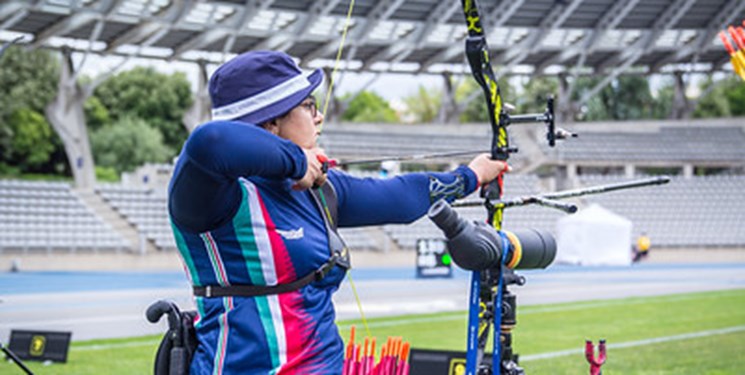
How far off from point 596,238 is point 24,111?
107 feet

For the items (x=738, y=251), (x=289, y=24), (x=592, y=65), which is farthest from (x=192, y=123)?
(x=738, y=251)

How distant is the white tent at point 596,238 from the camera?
31141 mm

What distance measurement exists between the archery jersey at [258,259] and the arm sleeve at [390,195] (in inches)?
7.8

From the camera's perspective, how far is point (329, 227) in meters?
2.56

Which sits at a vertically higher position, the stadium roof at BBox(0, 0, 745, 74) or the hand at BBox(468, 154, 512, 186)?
the stadium roof at BBox(0, 0, 745, 74)

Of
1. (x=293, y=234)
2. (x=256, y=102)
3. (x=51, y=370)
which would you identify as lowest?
(x=51, y=370)

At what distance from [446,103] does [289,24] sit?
1140 centimetres

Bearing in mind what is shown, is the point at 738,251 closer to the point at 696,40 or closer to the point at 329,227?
the point at 696,40

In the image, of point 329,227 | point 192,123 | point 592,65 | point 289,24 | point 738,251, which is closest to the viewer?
point 329,227

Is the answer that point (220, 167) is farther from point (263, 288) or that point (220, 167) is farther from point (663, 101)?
point (663, 101)

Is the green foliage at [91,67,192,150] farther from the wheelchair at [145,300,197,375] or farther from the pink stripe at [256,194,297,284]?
the pink stripe at [256,194,297,284]

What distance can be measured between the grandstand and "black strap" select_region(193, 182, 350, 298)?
2368 cm

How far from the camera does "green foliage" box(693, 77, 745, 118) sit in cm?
6600

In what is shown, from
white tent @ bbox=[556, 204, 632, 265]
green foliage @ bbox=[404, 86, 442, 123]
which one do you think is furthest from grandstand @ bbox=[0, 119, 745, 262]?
green foliage @ bbox=[404, 86, 442, 123]
